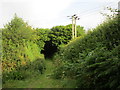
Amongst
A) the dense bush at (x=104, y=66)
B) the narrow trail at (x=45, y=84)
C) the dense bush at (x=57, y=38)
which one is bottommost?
the narrow trail at (x=45, y=84)

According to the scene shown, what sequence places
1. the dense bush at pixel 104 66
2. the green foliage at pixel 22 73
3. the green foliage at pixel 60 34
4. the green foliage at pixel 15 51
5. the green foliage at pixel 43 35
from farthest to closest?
the green foliage at pixel 60 34, the green foliage at pixel 43 35, the green foliage at pixel 15 51, the green foliage at pixel 22 73, the dense bush at pixel 104 66

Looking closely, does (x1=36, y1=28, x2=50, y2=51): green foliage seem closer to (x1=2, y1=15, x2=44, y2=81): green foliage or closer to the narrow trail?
(x1=2, y1=15, x2=44, y2=81): green foliage

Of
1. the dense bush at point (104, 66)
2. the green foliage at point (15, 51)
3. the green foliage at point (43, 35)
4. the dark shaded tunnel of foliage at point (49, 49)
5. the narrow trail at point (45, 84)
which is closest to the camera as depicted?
the dense bush at point (104, 66)

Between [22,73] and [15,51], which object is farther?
[15,51]

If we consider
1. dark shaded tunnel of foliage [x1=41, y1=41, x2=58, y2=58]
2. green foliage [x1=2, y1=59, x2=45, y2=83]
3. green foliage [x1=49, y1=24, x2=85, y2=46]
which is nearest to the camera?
green foliage [x1=2, y1=59, x2=45, y2=83]

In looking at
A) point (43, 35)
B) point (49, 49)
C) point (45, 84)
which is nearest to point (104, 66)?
point (45, 84)

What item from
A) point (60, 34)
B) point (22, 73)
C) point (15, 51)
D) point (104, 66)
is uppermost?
point (60, 34)

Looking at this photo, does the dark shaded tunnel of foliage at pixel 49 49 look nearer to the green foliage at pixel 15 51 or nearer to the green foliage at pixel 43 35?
the green foliage at pixel 43 35

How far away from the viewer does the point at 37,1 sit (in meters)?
8.24

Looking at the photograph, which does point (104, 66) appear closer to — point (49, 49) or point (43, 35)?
point (43, 35)

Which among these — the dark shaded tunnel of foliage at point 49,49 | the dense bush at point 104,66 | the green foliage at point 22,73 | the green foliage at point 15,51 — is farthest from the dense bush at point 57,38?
the dense bush at point 104,66

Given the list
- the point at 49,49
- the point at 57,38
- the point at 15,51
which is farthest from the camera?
the point at 49,49

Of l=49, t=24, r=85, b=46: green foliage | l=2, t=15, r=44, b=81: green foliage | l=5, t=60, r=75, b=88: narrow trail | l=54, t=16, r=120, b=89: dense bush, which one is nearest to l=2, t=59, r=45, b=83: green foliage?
l=2, t=15, r=44, b=81: green foliage

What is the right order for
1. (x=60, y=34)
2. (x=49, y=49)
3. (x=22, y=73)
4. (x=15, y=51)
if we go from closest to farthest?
(x=22, y=73)
(x=15, y=51)
(x=60, y=34)
(x=49, y=49)
